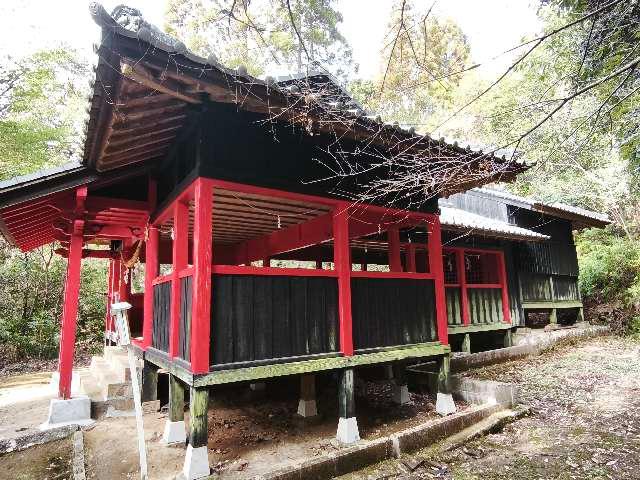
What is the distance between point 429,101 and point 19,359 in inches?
1095

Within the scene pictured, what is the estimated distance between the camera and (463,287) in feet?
36.8

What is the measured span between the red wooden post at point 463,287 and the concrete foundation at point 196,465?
8.69 meters

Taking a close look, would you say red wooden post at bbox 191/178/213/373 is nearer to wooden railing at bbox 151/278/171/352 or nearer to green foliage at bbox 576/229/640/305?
wooden railing at bbox 151/278/171/352

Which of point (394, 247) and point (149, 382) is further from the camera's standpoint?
point (394, 247)

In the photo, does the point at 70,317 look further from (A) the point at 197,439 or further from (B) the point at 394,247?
(B) the point at 394,247

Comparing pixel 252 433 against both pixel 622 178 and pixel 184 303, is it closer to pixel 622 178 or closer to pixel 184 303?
pixel 184 303

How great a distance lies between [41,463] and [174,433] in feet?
5.66

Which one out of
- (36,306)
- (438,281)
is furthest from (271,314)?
(36,306)

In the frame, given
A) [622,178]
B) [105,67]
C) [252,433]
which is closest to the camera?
[105,67]

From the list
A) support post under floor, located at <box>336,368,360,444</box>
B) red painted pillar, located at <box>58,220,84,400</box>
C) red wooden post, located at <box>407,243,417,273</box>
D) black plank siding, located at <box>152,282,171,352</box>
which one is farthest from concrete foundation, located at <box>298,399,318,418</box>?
red wooden post, located at <box>407,243,417,273</box>

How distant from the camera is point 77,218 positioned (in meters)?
6.52

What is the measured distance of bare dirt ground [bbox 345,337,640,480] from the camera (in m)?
4.72

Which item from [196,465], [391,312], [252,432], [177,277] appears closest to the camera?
[196,465]

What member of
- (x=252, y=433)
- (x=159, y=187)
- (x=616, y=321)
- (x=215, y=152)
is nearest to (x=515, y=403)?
(x=252, y=433)
